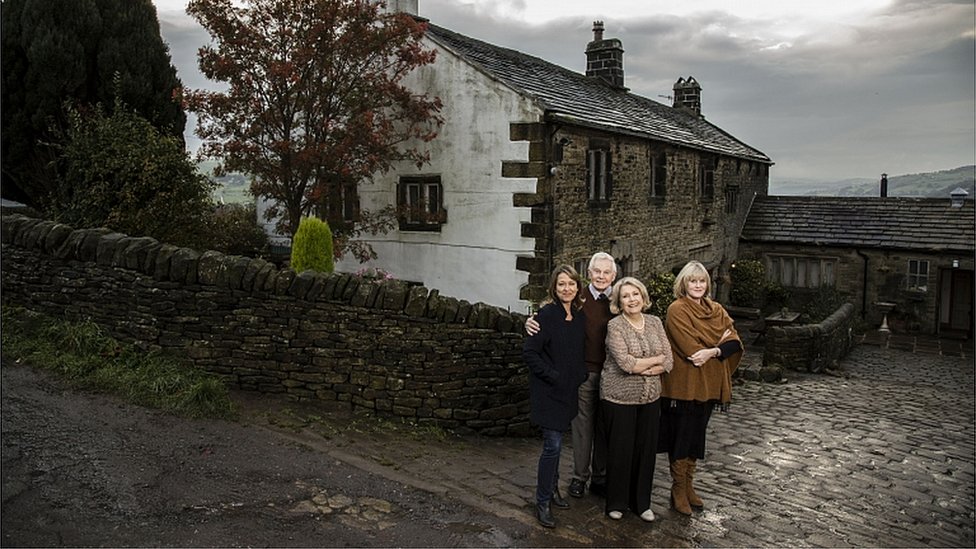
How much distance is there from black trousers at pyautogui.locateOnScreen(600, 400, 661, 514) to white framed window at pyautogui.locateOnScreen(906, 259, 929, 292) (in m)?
21.3

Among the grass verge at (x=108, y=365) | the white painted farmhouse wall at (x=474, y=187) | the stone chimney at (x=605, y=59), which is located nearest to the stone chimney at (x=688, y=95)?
the stone chimney at (x=605, y=59)

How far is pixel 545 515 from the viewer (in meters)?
5.48

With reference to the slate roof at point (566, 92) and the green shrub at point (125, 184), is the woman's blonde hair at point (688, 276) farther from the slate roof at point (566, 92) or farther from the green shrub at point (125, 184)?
the green shrub at point (125, 184)

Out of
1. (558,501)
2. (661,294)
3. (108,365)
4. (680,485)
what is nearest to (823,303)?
(661,294)

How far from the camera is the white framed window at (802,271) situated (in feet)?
79.8

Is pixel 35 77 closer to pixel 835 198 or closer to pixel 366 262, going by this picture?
pixel 366 262

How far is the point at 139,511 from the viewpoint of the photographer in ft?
16.6

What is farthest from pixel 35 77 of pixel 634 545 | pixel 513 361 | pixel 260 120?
pixel 634 545

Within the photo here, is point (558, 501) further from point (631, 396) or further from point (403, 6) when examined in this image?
point (403, 6)

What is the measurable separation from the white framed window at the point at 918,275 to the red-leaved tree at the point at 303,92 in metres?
18.3

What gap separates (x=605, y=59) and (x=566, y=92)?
7.48 meters

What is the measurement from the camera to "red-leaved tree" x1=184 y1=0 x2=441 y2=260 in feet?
38.6

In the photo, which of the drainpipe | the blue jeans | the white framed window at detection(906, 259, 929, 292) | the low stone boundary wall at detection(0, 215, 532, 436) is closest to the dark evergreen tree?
the low stone boundary wall at detection(0, 215, 532, 436)

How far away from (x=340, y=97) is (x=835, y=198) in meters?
22.0
